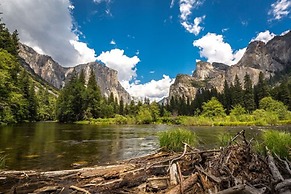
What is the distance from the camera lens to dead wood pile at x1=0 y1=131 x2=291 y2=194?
5.04 meters

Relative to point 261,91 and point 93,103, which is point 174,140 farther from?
point 261,91

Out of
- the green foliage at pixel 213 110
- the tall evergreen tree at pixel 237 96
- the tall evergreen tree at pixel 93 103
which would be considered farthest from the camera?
the tall evergreen tree at pixel 237 96

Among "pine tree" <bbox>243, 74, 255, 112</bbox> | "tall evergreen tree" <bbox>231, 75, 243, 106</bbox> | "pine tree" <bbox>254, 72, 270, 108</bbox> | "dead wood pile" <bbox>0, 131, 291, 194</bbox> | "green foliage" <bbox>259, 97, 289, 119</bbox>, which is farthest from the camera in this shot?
"tall evergreen tree" <bbox>231, 75, 243, 106</bbox>

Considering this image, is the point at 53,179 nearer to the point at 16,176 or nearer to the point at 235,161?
the point at 16,176

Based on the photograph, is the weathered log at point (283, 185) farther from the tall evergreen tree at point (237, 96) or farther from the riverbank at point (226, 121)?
the tall evergreen tree at point (237, 96)

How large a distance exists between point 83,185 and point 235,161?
4401mm

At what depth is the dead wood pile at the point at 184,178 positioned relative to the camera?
5.04 m

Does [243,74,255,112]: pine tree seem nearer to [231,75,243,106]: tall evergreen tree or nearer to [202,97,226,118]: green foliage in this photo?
[231,75,243,106]: tall evergreen tree

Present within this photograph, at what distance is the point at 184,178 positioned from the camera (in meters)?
6.11

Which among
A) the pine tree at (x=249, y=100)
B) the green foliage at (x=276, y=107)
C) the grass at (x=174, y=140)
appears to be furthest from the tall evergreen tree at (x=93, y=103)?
the grass at (x=174, y=140)

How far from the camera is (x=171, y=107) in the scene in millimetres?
146750

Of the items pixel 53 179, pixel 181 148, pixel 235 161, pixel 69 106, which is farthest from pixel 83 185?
pixel 69 106

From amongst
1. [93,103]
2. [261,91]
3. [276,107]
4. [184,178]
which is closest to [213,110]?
[276,107]

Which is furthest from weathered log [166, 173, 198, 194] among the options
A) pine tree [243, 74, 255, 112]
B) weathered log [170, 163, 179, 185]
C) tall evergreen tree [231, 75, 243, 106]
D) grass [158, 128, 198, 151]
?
tall evergreen tree [231, 75, 243, 106]
